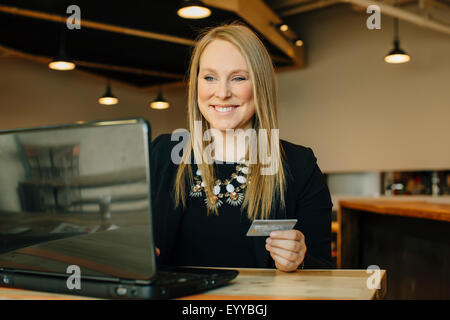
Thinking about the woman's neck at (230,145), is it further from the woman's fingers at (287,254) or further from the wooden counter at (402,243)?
the wooden counter at (402,243)

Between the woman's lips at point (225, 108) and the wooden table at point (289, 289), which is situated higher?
the woman's lips at point (225, 108)

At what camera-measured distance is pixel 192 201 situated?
142 cm

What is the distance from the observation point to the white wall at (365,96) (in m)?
6.41

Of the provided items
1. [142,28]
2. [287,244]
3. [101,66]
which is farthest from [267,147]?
[101,66]

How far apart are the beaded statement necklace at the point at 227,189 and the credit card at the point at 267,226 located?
0.39m

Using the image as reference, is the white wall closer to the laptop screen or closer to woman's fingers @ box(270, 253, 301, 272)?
woman's fingers @ box(270, 253, 301, 272)

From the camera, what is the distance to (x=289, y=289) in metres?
0.84

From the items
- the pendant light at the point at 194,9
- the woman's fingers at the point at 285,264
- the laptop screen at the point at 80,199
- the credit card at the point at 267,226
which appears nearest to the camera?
the laptop screen at the point at 80,199

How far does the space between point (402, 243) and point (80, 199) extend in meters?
3.07

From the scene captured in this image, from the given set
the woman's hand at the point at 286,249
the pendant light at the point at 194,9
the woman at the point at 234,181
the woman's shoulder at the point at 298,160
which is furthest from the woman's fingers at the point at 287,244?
the pendant light at the point at 194,9

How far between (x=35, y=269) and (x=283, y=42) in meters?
6.30

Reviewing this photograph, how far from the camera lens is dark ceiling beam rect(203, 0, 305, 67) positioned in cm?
509

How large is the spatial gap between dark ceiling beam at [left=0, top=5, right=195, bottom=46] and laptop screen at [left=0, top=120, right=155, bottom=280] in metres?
4.73

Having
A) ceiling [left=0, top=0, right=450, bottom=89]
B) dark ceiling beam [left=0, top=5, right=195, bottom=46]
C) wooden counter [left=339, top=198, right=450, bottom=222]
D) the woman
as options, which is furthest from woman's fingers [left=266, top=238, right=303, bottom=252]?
dark ceiling beam [left=0, top=5, right=195, bottom=46]
